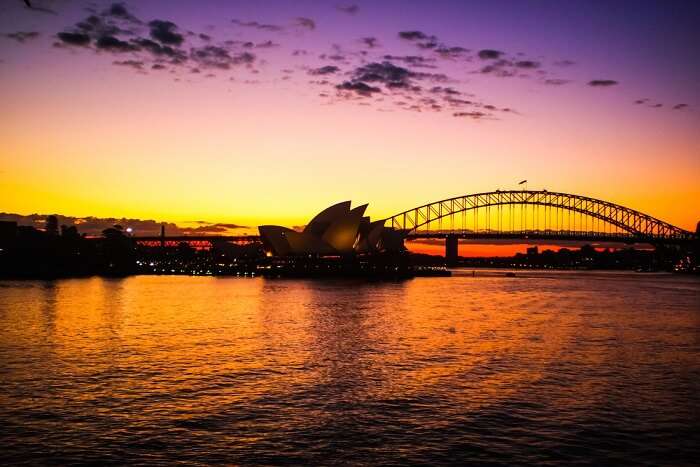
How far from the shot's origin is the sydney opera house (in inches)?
4815

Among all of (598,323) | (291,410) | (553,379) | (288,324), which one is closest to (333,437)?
(291,410)

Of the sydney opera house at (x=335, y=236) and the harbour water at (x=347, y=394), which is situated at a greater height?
the sydney opera house at (x=335, y=236)

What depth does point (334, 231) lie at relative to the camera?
125m

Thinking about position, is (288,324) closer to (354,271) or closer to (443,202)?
(354,271)

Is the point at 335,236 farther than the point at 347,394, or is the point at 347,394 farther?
the point at 335,236

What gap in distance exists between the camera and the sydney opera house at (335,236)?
401 ft

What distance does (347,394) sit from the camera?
19.9 meters

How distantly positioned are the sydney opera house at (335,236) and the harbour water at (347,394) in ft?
271

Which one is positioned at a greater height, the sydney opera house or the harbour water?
the sydney opera house

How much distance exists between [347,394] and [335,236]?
4214 inches

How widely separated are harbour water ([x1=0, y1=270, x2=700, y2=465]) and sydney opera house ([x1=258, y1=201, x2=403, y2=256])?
271 feet

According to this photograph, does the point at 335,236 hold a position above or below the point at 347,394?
above

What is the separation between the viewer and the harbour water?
14.5 meters

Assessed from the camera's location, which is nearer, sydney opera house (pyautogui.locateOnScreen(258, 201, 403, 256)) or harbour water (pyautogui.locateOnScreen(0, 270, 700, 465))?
harbour water (pyautogui.locateOnScreen(0, 270, 700, 465))
